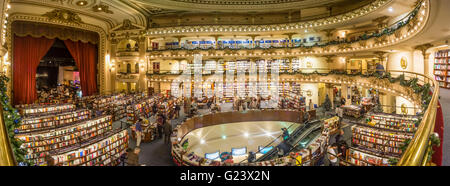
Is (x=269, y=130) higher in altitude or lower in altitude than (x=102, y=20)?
lower

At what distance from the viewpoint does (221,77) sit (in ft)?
59.4

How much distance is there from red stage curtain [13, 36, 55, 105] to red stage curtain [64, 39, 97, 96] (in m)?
2.52

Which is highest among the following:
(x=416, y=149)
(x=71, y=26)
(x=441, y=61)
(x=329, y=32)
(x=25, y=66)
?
(x=71, y=26)

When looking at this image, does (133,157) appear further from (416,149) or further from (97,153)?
(416,149)

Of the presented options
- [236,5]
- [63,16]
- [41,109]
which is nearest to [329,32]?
[236,5]

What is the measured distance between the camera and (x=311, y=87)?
17969 millimetres

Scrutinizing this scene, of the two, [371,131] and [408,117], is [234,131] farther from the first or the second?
[408,117]

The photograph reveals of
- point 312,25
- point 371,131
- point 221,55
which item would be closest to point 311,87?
point 312,25

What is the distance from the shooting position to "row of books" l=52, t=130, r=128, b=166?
242 inches

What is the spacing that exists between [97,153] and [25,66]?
1321 centimetres

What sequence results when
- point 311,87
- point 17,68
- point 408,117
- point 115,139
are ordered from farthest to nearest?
point 311,87 < point 17,68 < point 408,117 < point 115,139

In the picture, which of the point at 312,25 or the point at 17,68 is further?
the point at 312,25

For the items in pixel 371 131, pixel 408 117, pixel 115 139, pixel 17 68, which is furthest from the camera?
pixel 17 68

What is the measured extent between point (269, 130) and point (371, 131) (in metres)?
7.18
